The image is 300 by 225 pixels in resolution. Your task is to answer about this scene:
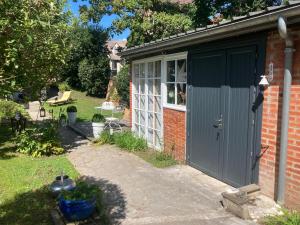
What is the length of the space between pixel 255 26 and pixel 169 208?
11.0 ft

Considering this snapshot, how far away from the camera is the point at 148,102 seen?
10250mm

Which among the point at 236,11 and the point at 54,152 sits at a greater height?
the point at 236,11

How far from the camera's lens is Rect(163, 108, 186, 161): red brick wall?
8.18m

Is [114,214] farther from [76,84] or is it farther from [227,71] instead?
[76,84]

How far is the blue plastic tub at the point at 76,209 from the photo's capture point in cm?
470

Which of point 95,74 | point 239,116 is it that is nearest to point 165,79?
point 239,116

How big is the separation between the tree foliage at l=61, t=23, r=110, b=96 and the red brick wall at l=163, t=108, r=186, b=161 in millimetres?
19247

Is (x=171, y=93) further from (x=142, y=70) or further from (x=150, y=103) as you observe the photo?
(x=142, y=70)

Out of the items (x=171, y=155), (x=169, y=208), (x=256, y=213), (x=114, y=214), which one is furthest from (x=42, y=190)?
(x=256, y=213)

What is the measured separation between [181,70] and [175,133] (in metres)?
1.67

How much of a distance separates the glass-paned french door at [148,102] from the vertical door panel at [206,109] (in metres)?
1.99

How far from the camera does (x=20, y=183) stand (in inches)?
269

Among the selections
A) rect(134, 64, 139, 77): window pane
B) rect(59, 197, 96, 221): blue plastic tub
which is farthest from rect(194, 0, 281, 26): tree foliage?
A: rect(59, 197, 96, 221): blue plastic tub

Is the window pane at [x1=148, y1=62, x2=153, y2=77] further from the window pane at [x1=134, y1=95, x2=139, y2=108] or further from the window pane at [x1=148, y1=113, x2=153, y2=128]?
the window pane at [x1=134, y1=95, x2=139, y2=108]
